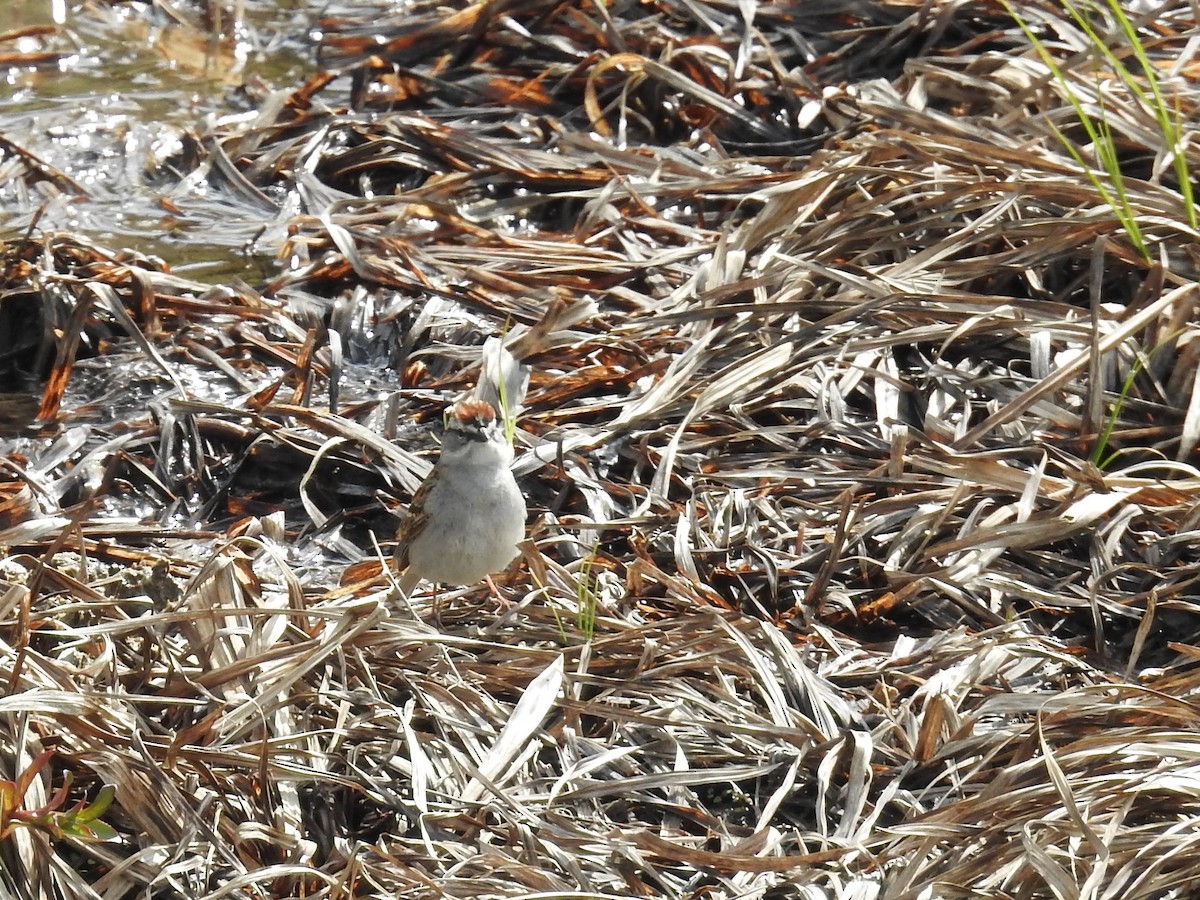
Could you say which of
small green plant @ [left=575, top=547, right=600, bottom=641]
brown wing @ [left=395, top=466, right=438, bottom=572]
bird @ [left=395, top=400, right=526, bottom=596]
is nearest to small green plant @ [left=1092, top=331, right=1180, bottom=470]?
small green plant @ [left=575, top=547, right=600, bottom=641]

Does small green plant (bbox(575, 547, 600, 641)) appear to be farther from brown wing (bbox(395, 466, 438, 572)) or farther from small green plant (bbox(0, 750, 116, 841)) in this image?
small green plant (bbox(0, 750, 116, 841))

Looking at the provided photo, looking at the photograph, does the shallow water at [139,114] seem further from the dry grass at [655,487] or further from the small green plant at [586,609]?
the small green plant at [586,609]

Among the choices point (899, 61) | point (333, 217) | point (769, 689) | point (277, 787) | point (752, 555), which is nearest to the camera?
point (277, 787)

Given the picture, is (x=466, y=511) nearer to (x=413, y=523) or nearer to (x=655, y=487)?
(x=413, y=523)

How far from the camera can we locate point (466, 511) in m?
4.21

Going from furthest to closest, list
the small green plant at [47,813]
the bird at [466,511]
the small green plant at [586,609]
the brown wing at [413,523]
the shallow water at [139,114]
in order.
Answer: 1. the shallow water at [139,114]
2. the brown wing at [413,523]
3. the bird at [466,511]
4. the small green plant at [586,609]
5. the small green plant at [47,813]

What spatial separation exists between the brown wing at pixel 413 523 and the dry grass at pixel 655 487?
213 millimetres

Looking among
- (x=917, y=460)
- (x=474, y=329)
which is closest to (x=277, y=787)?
(x=917, y=460)

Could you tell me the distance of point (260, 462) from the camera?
5.23m

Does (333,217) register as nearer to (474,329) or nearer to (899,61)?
(474,329)

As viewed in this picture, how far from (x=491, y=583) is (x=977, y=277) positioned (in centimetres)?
213

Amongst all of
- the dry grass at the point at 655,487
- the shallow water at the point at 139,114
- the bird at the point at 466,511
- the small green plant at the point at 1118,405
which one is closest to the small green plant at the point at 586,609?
the dry grass at the point at 655,487

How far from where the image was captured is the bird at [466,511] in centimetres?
421

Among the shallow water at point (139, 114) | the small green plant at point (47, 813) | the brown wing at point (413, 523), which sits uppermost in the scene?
the small green plant at point (47, 813)
